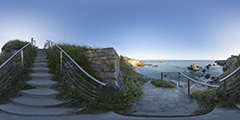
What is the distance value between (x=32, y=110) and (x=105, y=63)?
10.8 ft

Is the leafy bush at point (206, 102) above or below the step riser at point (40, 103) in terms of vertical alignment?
below

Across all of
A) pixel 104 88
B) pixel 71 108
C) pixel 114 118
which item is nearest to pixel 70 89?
pixel 71 108

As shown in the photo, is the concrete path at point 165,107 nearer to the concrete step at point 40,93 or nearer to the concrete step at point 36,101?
the concrete step at point 36,101

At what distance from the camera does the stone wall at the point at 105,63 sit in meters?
5.45

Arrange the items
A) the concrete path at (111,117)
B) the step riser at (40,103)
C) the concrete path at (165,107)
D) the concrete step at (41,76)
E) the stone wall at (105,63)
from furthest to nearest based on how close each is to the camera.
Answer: the stone wall at (105,63) → the concrete step at (41,76) → the concrete path at (165,107) → the step riser at (40,103) → the concrete path at (111,117)

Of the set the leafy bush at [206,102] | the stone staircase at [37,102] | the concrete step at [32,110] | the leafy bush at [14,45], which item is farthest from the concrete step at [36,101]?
the leafy bush at [14,45]

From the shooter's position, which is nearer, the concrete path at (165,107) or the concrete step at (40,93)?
the concrete path at (165,107)

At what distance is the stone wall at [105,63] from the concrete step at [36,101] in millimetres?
2454

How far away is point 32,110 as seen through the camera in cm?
304

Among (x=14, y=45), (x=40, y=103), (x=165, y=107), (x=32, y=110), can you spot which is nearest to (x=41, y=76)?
(x=40, y=103)

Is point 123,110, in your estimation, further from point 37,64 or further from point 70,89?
point 37,64

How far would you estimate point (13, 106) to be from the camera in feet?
10.5

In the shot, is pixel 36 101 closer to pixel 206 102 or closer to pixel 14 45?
pixel 206 102

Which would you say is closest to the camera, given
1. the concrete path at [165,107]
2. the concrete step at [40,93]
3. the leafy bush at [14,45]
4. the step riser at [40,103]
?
the step riser at [40,103]
